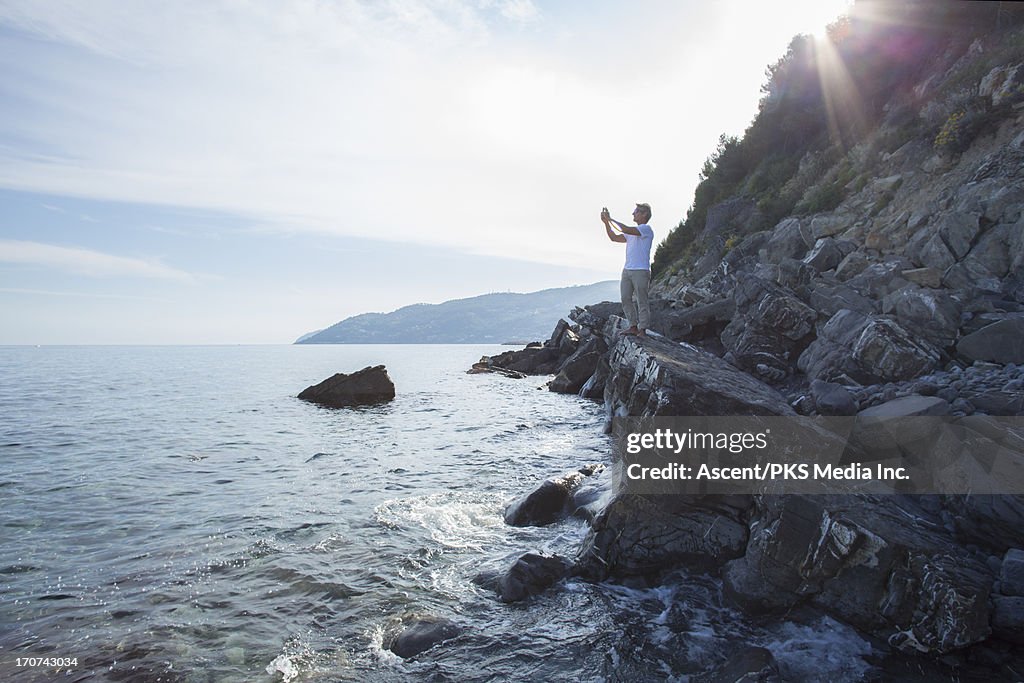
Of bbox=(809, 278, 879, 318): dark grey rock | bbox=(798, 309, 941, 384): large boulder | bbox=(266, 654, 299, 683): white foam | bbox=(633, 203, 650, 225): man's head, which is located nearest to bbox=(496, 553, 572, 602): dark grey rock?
bbox=(266, 654, 299, 683): white foam

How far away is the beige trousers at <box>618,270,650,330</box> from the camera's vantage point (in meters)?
13.3

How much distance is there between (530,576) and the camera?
8.23 meters

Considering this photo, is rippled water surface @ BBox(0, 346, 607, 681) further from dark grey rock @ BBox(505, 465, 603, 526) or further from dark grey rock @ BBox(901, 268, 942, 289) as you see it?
dark grey rock @ BBox(901, 268, 942, 289)

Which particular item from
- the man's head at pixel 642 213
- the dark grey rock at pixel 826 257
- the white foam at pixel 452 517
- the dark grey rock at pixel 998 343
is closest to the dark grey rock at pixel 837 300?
the dark grey rock at pixel 826 257

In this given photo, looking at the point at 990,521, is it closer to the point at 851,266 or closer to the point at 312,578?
the point at 312,578

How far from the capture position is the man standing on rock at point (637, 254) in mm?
13070

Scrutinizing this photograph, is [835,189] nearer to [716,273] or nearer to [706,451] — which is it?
[716,273]

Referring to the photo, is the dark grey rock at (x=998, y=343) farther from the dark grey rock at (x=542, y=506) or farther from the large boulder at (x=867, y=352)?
the dark grey rock at (x=542, y=506)

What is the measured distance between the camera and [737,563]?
764cm

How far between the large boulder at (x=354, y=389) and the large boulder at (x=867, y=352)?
2646 cm

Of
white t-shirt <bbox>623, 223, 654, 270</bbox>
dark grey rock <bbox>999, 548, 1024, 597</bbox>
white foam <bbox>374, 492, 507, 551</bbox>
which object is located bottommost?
white foam <bbox>374, 492, 507, 551</bbox>

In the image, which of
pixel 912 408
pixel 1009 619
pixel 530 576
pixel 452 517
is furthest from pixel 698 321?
pixel 1009 619

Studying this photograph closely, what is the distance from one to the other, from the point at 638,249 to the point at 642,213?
34.6 inches

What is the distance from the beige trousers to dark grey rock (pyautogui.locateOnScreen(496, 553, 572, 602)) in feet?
22.5
